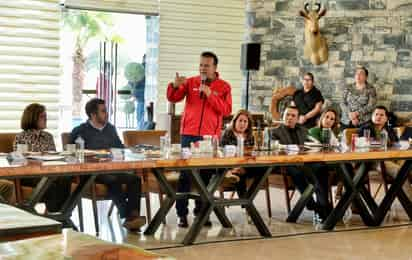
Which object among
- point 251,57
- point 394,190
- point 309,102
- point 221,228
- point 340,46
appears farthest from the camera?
point 340,46

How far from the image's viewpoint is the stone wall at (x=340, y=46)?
32.3 feet

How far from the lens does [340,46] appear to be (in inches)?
409

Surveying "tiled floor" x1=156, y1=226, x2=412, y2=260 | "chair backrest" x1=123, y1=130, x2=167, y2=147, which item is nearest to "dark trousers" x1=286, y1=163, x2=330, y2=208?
"tiled floor" x1=156, y1=226, x2=412, y2=260

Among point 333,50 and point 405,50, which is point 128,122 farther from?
point 405,50

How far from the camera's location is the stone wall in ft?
32.3

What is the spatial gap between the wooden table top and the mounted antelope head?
414 cm

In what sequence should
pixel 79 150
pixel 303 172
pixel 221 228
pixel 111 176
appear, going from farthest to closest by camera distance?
1. pixel 303 172
2. pixel 221 228
3. pixel 111 176
4. pixel 79 150

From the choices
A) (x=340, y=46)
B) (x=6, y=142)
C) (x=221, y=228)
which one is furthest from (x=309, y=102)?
(x=6, y=142)

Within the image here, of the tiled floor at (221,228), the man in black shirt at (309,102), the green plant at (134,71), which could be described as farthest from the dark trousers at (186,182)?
the green plant at (134,71)

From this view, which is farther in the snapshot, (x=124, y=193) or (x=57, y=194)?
(x=124, y=193)

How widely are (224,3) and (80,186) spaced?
5.77 metres

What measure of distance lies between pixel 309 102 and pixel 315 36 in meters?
1.00

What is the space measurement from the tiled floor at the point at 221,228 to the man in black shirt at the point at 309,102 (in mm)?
2563

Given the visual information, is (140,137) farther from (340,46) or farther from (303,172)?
(340,46)
